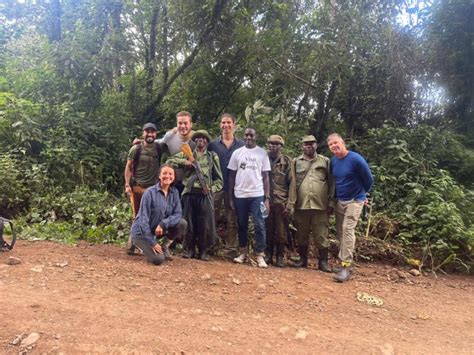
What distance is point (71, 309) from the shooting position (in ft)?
11.6

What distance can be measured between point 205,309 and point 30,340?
152 cm

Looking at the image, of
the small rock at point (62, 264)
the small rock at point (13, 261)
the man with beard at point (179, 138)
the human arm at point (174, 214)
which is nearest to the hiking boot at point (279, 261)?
the human arm at point (174, 214)

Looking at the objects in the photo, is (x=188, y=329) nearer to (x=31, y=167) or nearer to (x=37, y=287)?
(x=37, y=287)

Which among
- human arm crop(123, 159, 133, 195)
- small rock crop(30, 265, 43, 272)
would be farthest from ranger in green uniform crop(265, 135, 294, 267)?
small rock crop(30, 265, 43, 272)

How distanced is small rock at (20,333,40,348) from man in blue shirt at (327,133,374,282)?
3.57 meters

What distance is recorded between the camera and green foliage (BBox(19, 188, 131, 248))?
6320mm

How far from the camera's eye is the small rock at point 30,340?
294cm

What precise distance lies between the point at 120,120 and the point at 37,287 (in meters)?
5.84

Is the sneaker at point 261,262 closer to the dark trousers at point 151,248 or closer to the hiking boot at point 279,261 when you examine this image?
the hiking boot at point 279,261

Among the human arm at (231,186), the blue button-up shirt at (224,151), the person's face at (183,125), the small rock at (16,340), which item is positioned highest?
the person's face at (183,125)

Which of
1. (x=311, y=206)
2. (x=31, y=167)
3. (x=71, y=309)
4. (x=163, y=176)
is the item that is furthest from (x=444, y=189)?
(x=31, y=167)

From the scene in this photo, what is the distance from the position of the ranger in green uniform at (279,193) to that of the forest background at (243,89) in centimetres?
208

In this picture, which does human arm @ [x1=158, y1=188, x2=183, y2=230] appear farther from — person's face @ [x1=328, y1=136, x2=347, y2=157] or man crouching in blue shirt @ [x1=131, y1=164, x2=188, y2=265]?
person's face @ [x1=328, y1=136, x2=347, y2=157]

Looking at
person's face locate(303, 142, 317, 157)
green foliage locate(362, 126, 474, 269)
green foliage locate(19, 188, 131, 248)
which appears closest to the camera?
person's face locate(303, 142, 317, 157)
